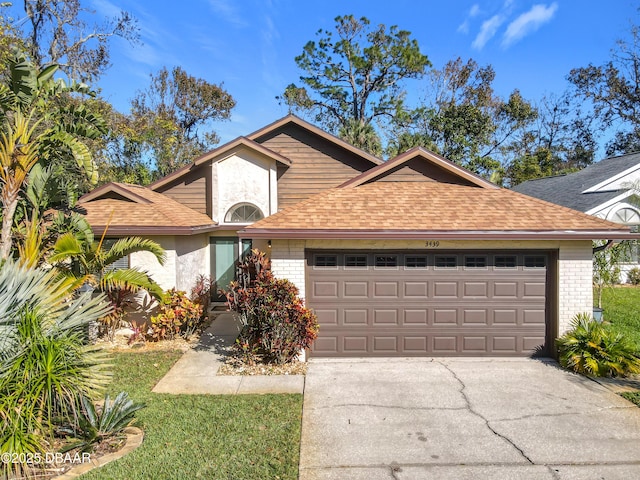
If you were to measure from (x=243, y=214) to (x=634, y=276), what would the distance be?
17838 mm

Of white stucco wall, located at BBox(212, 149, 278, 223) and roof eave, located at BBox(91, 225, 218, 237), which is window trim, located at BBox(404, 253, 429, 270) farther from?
white stucco wall, located at BBox(212, 149, 278, 223)

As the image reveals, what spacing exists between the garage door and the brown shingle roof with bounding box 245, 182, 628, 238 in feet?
2.14

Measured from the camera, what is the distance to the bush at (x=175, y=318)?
10.7 meters

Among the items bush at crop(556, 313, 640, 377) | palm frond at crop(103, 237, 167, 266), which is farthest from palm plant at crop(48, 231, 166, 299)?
bush at crop(556, 313, 640, 377)

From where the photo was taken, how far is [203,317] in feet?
39.8

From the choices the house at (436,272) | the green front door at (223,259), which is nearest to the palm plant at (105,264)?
the house at (436,272)

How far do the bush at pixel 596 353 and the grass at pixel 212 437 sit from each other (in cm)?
571

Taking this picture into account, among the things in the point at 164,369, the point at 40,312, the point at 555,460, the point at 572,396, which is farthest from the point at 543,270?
the point at 40,312

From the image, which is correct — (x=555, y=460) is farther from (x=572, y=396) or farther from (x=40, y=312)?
(x=40, y=312)

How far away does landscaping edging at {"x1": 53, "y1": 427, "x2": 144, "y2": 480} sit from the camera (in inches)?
191

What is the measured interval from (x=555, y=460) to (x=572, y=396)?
2478mm

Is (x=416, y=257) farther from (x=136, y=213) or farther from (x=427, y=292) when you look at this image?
(x=136, y=213)

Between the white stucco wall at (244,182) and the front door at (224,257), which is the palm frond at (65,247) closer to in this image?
the white stucco wall at (244,182)

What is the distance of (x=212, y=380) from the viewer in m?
8.09
